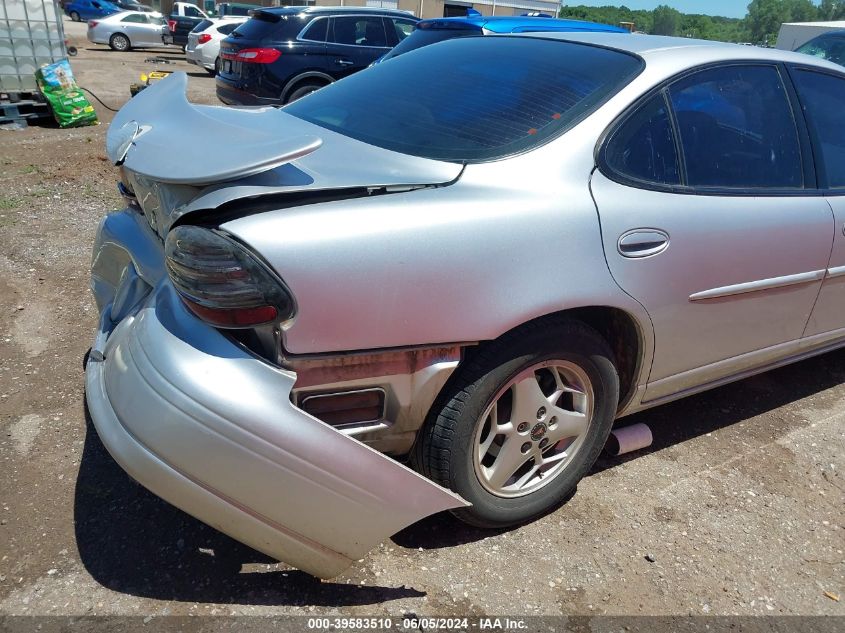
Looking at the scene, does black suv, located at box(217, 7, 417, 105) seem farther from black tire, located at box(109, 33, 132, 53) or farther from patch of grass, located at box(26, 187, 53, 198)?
black tire, located at box(109, 33, 132, 53)

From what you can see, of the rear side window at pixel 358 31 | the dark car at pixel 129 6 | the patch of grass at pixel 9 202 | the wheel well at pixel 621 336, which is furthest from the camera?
the dark car at pixel 129 6

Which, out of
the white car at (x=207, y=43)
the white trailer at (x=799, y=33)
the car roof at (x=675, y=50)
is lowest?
the white car at (x=207, y=43)

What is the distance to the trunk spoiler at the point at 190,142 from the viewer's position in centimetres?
179

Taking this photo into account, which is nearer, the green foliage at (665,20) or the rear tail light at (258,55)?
the rear tail light at (258,55)

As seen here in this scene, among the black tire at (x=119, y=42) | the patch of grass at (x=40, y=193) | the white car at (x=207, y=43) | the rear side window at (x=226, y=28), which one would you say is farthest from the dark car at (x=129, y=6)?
the patch of grass at (x=40, y=193)

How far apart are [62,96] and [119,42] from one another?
16985mm

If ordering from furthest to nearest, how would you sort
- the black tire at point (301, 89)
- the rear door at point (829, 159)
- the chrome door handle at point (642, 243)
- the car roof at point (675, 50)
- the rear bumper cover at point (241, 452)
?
the black tire at point (301, 89), the rear door at point (829, 159), the car roof at point (675, 50), the chrome door handle at point (642, 243), the rear bumper cover at point (241, 452)

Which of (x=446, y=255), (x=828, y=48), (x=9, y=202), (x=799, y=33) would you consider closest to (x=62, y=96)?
(x=9, y=202)

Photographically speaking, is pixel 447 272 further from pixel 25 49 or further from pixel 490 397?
pixel 25 49

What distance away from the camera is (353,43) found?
971cm

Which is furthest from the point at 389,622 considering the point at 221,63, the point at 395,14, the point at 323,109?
the point at 395,14

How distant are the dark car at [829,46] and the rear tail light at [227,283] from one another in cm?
1054

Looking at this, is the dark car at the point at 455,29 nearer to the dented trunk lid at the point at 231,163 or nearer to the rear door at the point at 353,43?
the rear door at the point at 353,43

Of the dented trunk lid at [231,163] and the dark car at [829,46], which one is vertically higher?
the dented trunk lid at [231,163]
